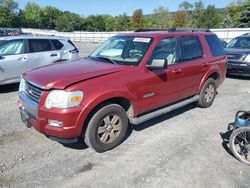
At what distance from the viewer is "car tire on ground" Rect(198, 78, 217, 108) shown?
242 inches

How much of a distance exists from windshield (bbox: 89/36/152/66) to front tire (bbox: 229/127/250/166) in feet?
6.22

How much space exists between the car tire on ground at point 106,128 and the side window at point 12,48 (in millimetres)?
4985

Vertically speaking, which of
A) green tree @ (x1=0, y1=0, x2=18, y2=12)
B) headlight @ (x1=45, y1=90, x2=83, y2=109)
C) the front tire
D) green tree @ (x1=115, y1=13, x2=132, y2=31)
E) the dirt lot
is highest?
green tree @ (x1=0, y1=0, x2=18, y2=12)

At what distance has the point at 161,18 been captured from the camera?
7900 cm

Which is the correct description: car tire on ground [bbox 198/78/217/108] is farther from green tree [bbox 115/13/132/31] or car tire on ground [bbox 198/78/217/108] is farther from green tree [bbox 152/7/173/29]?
green tree [bbox 115/13/132/31]

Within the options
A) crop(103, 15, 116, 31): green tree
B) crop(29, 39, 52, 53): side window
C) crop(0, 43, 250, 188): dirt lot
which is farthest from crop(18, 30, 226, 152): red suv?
crop(103, 15, 116, 31): green tree

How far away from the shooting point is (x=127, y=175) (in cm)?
361

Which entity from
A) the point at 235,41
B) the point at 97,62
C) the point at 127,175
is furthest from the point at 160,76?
the point at 235,41

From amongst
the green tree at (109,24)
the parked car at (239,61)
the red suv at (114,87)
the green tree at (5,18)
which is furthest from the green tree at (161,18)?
the red suv at (114,87)

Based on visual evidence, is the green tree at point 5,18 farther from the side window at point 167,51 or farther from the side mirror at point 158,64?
the side mirror at point 158,64

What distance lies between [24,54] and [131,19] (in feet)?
245

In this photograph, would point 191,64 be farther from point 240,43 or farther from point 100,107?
point 240,43

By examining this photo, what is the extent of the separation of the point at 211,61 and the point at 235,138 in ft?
8.28

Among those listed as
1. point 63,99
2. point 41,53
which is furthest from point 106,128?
point 41,53
